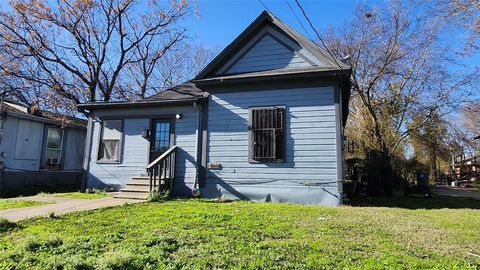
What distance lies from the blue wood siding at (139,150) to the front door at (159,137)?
0.20m

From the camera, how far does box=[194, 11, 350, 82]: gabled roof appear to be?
9484 mm

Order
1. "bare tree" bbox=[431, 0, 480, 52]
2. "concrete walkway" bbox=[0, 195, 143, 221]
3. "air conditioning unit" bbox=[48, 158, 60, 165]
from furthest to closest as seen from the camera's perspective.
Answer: "air conditioning unit" bbox=[48, 158, 60, 165] → "bare tree" bbox=[431, 0, 480, 52] → "concrete walkway" bbox=[0, 195, 143, 221]

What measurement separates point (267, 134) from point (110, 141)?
5758mm

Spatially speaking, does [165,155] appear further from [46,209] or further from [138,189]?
[46,209]

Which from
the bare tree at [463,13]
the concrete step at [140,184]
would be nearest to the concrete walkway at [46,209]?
the concrete step at [140,184]

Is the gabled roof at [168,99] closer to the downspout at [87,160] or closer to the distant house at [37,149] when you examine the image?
the downspout at [87,160]

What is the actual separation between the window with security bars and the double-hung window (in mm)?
4910

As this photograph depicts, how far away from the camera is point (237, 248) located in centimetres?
A: 408

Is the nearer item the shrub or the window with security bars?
the shrub

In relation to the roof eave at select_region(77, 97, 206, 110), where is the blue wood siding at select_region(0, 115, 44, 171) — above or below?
below

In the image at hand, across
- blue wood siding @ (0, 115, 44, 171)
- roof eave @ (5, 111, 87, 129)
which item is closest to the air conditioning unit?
blue wood siding @ (0, 115, 44, 171)

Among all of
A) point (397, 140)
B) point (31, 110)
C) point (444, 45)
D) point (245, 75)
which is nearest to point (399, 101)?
point (397, 140)

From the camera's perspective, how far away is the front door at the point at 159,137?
35.9 ft

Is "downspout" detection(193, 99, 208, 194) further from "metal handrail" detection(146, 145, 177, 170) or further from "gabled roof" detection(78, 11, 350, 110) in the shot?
"metal handrail" detection(146, 145, 177, 170)
